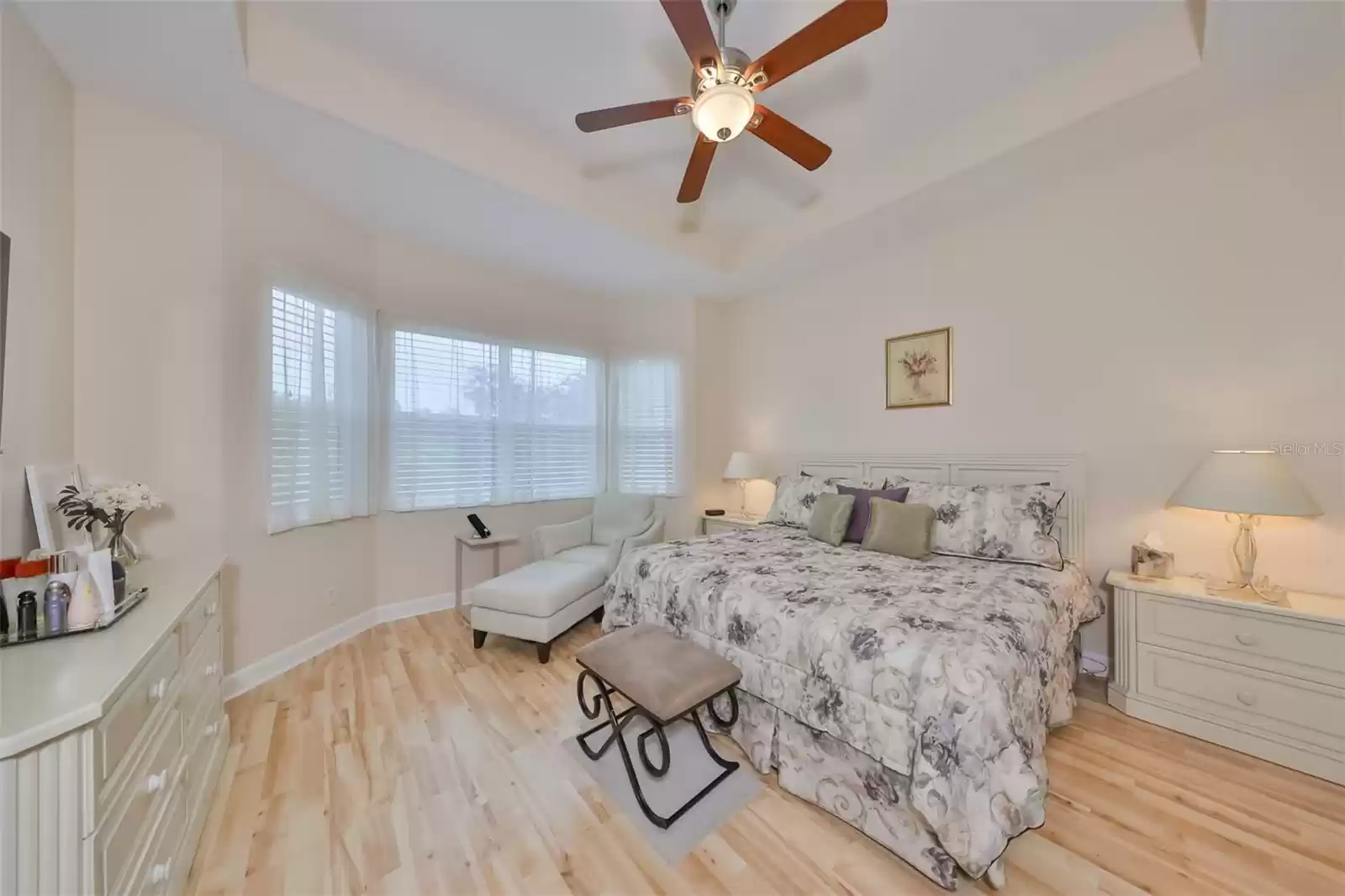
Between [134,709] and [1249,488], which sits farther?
[1249,488]

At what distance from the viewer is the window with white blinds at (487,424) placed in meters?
3.49

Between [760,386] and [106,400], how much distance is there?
13.5ft

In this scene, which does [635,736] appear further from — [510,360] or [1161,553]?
[510,360]

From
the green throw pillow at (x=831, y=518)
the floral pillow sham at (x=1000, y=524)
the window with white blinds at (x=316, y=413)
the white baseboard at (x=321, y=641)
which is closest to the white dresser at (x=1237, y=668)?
the floral pillow sham at (x=1000, y=524)

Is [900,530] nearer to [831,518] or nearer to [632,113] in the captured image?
[831,518]

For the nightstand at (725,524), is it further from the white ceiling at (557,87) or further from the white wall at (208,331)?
the white wall at (208,331)

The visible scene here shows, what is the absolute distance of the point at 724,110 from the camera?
1.74 m

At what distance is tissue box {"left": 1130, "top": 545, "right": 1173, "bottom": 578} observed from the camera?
233cm

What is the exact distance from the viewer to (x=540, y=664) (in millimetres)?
2818

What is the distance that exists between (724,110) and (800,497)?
252 centimetres

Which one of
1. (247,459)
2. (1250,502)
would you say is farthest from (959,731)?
(247,459)

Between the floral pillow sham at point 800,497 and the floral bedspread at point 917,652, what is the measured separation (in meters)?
0.79

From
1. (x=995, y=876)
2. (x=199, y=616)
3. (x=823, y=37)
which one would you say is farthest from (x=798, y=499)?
(x=199, y=616)

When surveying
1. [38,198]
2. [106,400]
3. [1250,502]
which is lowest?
[1250,502]
